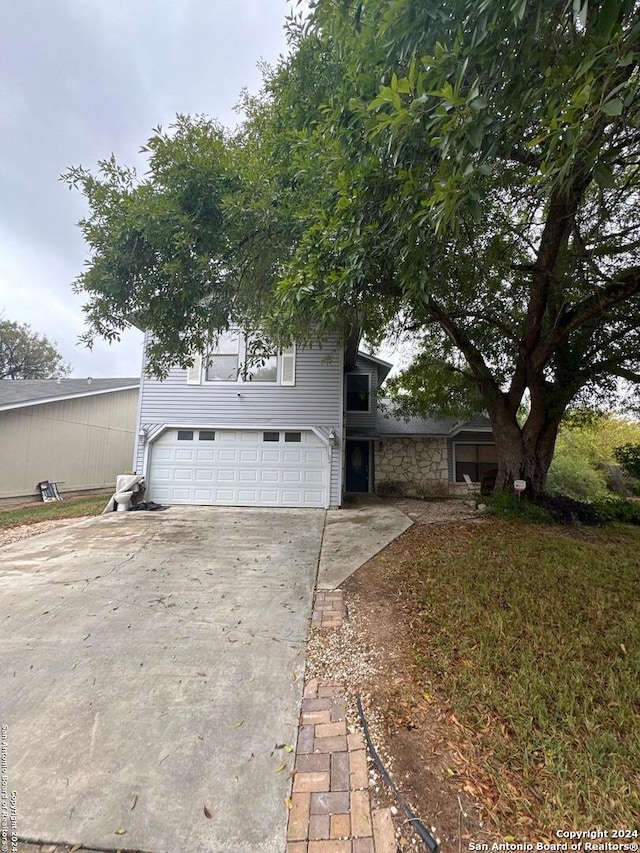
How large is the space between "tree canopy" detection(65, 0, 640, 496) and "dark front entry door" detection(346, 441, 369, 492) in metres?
5.64

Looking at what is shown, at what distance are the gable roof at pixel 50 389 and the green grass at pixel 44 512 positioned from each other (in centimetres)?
300

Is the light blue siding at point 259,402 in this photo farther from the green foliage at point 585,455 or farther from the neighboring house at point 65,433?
the green foliage at point 585,455

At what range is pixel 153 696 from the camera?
8.20ft

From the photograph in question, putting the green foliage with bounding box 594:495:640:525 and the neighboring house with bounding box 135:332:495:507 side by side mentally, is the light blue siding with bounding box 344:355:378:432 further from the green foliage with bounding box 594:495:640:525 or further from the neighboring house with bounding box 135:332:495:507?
the green foliage with bounding box 594:495:640:525

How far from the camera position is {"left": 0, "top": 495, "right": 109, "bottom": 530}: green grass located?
8.31 m

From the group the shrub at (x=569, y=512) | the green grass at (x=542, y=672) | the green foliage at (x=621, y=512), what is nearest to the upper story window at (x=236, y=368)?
the green grass at (x=542, y=672)

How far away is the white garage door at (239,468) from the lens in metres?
9.68

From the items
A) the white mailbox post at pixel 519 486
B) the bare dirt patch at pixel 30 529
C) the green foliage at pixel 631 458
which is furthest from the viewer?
the green foliage at pixel 631 458

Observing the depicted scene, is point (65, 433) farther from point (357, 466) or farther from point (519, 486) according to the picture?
point (519, 486)

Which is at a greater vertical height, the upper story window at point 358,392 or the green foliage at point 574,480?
the upper story window at point 358,392

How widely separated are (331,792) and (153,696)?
136 cm

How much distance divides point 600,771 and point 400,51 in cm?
438

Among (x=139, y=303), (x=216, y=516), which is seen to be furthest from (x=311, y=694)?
(x=216, y=516)

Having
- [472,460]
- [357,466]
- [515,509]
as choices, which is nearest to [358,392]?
[357,466]
